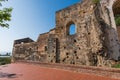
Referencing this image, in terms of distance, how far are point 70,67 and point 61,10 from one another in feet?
23.8

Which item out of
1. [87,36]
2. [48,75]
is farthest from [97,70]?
[87,36]

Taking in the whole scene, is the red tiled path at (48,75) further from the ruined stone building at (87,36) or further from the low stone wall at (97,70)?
the ruined stone building at (87,36)

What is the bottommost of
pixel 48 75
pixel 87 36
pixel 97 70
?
pixel 48 75

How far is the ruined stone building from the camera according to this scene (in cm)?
1048

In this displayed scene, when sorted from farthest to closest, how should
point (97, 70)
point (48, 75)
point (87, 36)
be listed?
point (87, 36)
point (48, 75)
point (97, 70)

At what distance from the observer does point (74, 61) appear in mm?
12344

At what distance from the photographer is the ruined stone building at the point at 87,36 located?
1048 cm

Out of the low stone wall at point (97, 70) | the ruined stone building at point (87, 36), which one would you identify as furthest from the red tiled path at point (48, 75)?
the ruined stone building at point (87, 36)

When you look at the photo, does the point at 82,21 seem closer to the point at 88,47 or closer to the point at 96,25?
the point at 96,25

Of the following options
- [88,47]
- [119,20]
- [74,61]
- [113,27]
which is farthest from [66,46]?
[119,20]

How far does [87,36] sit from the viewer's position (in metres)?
11.7

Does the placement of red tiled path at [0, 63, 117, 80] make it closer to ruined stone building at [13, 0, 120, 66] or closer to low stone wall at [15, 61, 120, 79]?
low stone wall at [15, 61, 120, 79]

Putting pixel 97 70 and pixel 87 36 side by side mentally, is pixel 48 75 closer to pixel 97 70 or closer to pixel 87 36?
pixel 97 70

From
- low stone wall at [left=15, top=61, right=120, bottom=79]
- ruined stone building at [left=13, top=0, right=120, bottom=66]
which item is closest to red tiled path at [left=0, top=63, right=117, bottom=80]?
low stone wall at [left=15, top=61, right=120, bottom=79]
